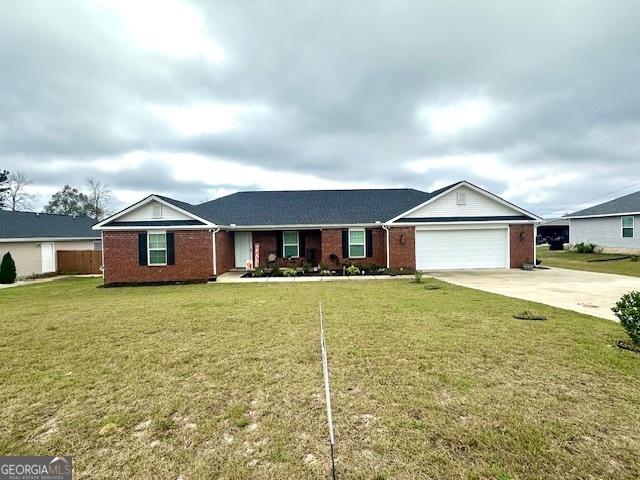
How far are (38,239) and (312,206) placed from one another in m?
17.4

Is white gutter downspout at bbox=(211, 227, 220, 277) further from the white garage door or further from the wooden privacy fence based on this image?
the wooden privacy fence

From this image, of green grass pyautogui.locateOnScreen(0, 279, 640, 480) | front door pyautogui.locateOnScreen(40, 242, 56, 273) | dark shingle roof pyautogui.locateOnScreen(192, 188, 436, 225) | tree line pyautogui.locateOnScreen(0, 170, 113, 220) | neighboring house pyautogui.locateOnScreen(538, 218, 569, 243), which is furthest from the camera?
neighboring house pyautogui.locateOnScreen(538, 218, 569, 243)

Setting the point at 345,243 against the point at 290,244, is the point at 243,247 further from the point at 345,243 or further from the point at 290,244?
the point at 345,243

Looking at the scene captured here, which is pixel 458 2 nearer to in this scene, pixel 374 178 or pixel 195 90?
pixel 195 90

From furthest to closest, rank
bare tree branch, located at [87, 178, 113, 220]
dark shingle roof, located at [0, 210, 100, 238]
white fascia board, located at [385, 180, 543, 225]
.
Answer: bare tree branch, located at [87, 178, 113, 220] → dark shingle roof, located at [0, 210, 100, 238] → white fascia board, located at [385, 180, 543, 225]

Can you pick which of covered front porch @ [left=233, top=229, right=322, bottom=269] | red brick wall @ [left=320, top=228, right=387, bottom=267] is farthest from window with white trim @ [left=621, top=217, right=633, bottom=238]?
covered front porch @ [left=233, top=229, right=322, bottom=269]

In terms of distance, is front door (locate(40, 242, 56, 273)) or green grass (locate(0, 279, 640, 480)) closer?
green grass (locate(0, 279, 640, 480))

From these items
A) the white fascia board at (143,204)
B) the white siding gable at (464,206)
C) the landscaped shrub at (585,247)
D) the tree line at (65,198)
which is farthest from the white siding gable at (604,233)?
the tree line at (65,198)

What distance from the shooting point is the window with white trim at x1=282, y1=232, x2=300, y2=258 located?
18781 millimetres

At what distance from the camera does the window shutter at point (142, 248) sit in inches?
607

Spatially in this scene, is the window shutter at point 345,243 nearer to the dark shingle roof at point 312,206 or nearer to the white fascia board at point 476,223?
the dark shingle roof at point 312,206

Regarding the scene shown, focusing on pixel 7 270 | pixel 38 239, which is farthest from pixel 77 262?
pixel 7 270

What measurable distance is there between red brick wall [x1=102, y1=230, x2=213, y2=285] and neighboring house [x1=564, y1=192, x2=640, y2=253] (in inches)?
1183

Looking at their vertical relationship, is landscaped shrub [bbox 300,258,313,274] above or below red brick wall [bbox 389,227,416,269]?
below
